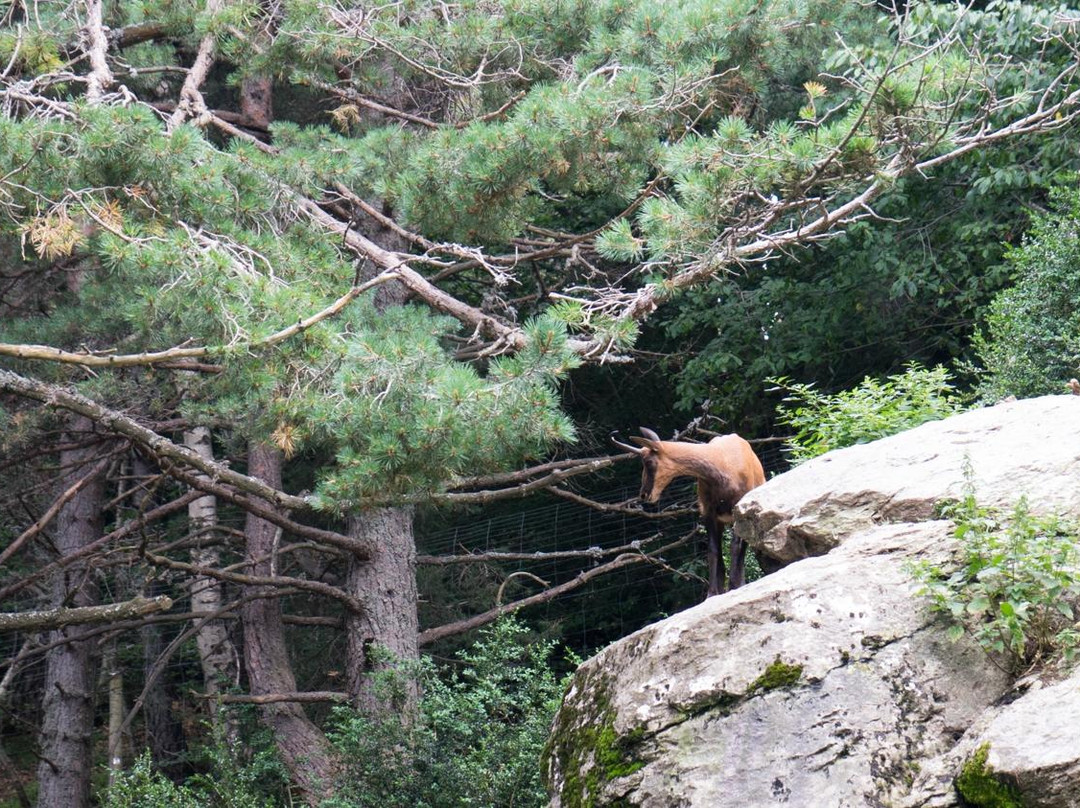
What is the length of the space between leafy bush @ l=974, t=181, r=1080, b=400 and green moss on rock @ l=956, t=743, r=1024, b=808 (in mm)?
3849

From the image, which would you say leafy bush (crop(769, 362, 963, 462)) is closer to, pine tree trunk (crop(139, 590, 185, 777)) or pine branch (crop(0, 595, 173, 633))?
pine branch (crop(0, 595, 173, 633))

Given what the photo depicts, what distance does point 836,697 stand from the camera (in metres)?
3.73

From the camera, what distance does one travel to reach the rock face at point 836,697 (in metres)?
3.53

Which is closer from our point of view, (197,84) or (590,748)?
(590,748)

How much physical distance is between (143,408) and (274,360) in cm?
280

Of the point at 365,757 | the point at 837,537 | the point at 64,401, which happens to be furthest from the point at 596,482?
the point at 837,537

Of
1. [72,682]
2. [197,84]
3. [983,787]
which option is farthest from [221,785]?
[983,787]

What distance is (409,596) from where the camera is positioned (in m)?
8.89

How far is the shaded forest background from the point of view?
6.21m

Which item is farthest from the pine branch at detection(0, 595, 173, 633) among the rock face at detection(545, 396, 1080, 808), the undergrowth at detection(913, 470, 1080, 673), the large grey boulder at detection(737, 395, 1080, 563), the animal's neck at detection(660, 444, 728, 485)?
the undergrowth at detection(913, 470, 1080, 673)

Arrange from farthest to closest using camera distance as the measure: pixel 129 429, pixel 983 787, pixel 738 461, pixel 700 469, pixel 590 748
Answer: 1. pixel 129 429
2. pixel 738 461
3. pixel 700 469
4. pixel 590 748
5. pixel 983 787

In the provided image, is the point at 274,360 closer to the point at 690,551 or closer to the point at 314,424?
the point at 314,424

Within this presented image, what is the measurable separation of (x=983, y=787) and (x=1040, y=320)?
4.33 meters

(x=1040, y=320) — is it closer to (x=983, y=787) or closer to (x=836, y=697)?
(x=836, y=697)
